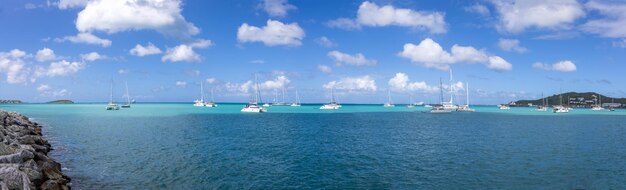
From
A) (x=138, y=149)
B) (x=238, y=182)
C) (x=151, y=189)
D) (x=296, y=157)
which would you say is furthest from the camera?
(x=138, y=149)

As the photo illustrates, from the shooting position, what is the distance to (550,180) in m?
26.9

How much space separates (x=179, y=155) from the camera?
38125 mm

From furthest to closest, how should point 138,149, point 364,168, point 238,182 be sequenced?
point 138,149 → point 364,168 → point 238,182

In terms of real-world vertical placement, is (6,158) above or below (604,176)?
above

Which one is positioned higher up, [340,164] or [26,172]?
[26,172]

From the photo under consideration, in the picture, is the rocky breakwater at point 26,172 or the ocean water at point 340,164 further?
the ocean water at point 340,164

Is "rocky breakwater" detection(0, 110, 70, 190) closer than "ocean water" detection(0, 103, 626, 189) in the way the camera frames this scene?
Yes

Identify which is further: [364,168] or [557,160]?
[557,160]

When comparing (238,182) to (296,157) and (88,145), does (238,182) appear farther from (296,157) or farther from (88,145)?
(88,145)

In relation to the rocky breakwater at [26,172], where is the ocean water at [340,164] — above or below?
below

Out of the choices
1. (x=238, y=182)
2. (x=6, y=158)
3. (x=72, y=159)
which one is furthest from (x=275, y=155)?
(x=6, y=158)

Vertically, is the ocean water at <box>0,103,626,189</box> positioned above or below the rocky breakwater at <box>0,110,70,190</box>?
below

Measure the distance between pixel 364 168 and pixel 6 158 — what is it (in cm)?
2188

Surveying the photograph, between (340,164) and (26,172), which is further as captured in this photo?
(340,164)
